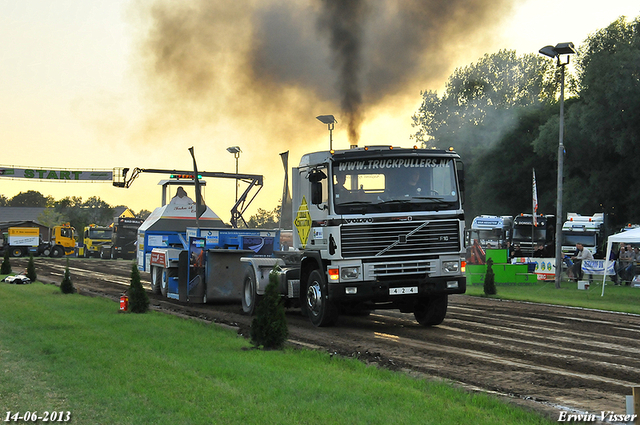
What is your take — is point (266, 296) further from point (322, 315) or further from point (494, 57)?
point (494, 57)

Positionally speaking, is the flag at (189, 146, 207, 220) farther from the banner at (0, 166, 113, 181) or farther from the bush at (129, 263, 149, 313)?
the banner at (0, 166, 113, 181)

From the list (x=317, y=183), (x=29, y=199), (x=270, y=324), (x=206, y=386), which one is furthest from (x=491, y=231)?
(x=29, y=199)

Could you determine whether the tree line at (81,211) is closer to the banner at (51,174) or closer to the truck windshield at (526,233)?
the banner at (51,174)

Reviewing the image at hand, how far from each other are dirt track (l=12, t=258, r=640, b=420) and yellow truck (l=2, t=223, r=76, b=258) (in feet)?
157

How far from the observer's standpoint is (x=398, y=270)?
41.0 ft

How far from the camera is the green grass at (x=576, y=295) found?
63.4 ft

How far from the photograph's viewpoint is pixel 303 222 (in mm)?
13859

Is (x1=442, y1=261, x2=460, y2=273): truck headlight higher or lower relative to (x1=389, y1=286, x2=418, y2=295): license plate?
higher

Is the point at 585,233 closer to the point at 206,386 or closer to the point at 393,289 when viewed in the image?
the point at 393,289

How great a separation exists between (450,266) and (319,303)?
2625 millimetres

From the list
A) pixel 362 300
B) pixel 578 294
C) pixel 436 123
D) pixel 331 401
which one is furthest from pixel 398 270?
pixel 436 123

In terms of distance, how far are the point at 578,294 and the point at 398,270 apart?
44.3ft

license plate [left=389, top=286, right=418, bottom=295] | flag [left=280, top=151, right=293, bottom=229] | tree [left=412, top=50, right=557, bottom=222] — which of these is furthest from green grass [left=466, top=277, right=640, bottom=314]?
tree [left=412, top=50, right=557, bottom=222]

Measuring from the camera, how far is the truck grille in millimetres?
12312
